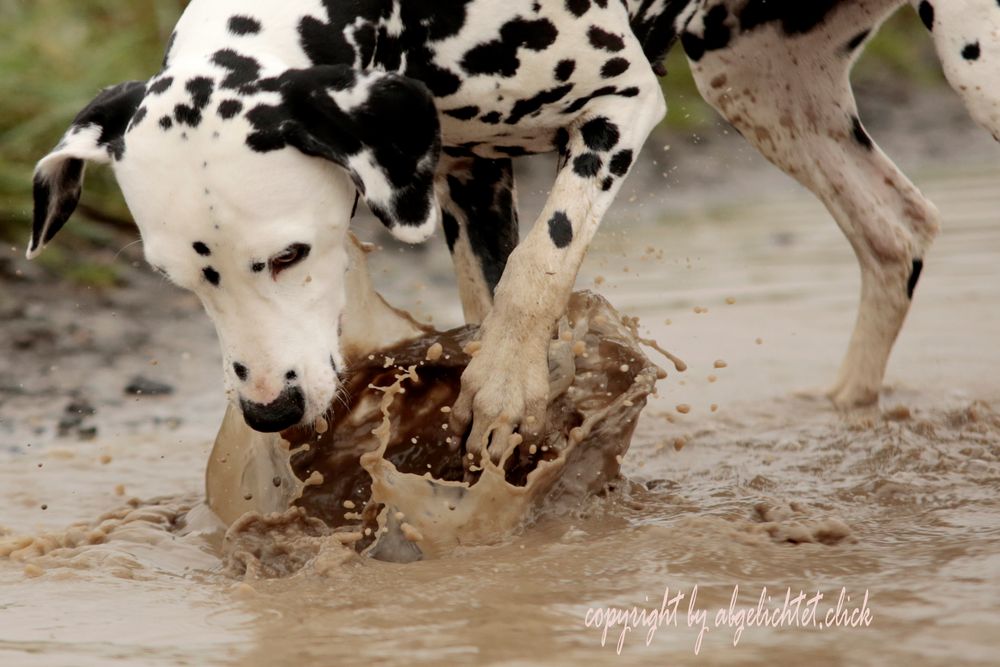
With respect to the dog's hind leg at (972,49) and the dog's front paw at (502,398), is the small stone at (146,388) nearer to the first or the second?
the dog's front paw at (502,398)

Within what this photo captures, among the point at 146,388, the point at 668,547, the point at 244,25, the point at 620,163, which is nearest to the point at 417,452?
the point at 668,547

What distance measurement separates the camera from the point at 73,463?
191 inches

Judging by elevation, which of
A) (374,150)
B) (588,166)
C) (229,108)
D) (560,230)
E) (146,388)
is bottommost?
(146,388)

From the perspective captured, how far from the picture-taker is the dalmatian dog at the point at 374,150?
328 centimetres

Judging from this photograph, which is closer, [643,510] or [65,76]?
[643,510]

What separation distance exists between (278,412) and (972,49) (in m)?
2.10

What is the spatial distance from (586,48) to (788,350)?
228 centimetres

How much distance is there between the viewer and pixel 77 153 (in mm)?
3492

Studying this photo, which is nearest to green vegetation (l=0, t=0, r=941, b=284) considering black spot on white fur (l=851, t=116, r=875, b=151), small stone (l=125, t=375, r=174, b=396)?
small stone (l=125, t=375, r=174, b=396)

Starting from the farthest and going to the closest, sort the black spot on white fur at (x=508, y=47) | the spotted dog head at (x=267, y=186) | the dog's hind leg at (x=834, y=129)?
the dog's hind leg at (x=834, y=129) → the black spot on white fur at (x=508, y=47) → the spotted dog head at (x=267, y=186)

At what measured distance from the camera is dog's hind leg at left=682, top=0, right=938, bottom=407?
480cm

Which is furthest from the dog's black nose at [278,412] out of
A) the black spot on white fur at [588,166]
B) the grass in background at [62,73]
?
the grass in background at [62,73]

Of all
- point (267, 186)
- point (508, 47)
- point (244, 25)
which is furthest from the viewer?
point (508, 47)

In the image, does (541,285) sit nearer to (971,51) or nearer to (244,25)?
(244,25)
